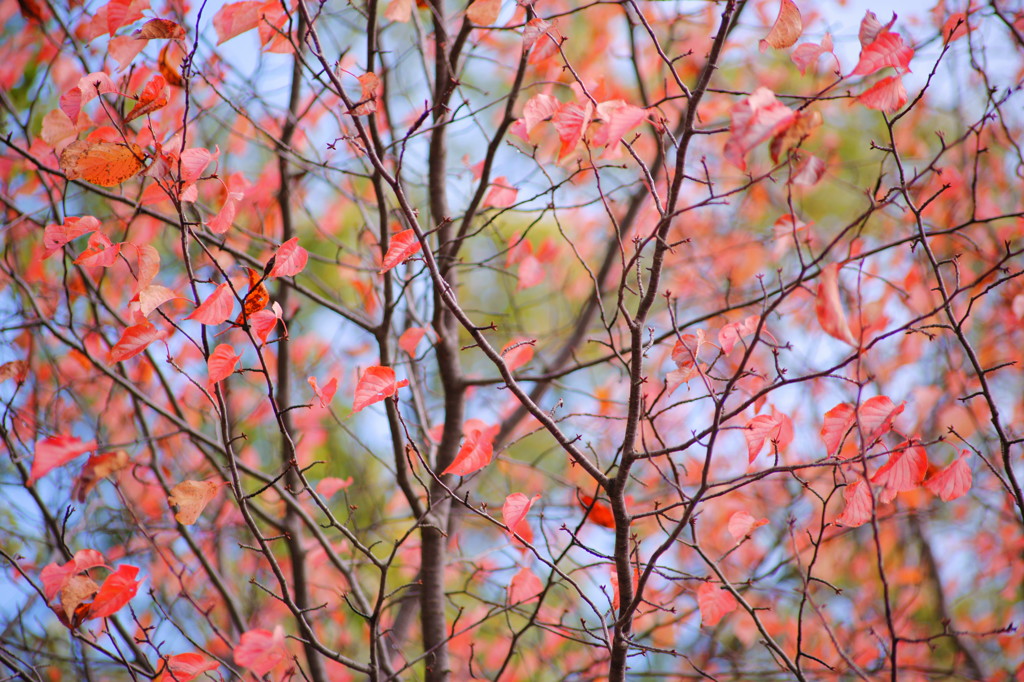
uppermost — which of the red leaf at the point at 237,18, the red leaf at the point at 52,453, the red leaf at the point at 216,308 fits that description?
the red leaf at the point at 237,18

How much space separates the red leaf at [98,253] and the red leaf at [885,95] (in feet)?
5.14

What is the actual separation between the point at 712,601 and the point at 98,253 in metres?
1.56

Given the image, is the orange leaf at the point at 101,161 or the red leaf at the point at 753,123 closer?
the red leaf at the point at 753,123

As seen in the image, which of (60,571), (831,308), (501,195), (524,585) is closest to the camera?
(831,308)

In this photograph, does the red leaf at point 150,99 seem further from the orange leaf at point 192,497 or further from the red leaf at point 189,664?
the red leaf at point 189,664

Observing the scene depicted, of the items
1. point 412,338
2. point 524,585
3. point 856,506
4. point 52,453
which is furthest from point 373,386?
point 856,506

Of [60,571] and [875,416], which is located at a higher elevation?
[875,416]

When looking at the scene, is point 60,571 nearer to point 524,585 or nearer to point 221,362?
point 221,362

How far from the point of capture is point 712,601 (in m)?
1.57

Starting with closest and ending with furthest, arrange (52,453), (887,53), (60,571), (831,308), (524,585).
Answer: (831,308), (887,53), (52,453), (60,571), (524,585)

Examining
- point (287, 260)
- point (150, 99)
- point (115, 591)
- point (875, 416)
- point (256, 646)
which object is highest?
point (150, 99)

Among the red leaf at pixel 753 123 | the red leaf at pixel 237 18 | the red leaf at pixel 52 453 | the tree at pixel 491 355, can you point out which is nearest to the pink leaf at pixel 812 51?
the tree at pixel 491 355

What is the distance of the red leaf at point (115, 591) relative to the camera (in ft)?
4.64

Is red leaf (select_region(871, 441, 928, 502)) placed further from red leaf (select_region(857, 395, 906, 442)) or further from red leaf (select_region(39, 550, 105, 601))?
red leaf (select_region(39, 550, 105, 601))
